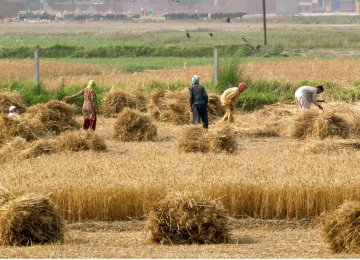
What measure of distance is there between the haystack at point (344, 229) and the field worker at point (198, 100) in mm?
11472

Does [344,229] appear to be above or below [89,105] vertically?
above

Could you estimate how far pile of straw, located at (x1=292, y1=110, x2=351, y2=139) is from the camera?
983 inches

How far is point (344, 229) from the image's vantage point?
14.4 meters

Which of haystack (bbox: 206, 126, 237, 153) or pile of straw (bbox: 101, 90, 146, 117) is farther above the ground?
haystack (bbox: 206, 126, 237, 153)

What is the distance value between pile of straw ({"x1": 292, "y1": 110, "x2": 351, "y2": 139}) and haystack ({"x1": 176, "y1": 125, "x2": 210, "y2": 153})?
2806mm

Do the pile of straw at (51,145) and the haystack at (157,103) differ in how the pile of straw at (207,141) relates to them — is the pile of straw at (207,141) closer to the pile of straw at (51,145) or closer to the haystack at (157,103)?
the pile of straw at (51,145)

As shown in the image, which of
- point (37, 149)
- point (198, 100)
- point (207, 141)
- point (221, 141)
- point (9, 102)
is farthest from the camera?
point (9, 102)

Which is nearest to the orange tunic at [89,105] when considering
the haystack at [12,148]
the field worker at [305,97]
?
the haystack at [12,148]

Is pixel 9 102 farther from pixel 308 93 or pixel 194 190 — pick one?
pixel 194 190

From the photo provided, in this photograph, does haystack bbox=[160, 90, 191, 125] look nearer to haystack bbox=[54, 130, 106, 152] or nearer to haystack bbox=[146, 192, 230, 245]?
haystack bbox=[54, 130, 106, 152]

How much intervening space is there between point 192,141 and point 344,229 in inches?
358

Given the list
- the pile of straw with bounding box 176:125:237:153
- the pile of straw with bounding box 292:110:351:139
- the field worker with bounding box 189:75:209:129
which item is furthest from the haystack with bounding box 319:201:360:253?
the field worker with bounding box 189:75:209:129

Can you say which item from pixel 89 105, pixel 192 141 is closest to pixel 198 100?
pixel 89 105

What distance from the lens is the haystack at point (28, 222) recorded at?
49.4 feet
